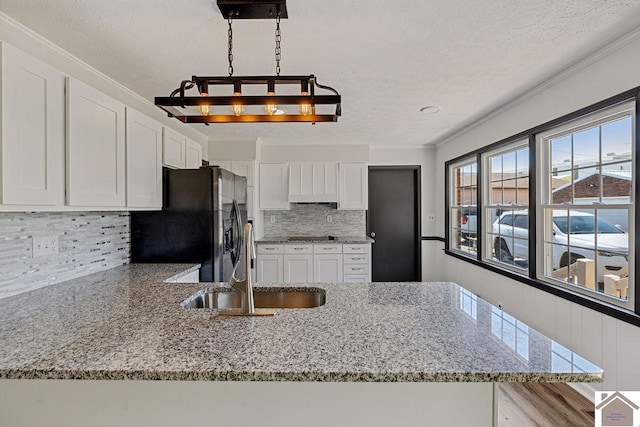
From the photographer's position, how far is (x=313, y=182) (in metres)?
4.61

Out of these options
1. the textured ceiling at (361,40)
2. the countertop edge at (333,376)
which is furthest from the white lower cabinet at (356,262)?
the countertop edge at (333,376)

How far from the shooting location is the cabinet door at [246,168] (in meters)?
4.41

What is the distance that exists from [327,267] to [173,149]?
2.54 meters

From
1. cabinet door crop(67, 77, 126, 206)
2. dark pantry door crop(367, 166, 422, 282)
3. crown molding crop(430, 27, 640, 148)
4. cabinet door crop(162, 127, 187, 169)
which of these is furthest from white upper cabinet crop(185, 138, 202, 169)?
crown molding crop(430, 27, 640, 148)

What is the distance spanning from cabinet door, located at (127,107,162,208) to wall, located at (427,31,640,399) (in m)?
3.14

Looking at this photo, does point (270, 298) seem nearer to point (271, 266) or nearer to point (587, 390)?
point (587, 390)

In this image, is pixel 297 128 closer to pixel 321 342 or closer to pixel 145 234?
pixel 145 234

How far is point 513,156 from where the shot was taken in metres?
3.14

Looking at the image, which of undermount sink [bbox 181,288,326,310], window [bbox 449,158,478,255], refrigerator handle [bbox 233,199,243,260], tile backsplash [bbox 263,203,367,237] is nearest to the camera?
undermount sink [bbox 181,288,326,310]

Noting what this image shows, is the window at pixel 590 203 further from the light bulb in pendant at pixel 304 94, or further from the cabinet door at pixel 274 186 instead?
the cabinet door at pixel 274 186

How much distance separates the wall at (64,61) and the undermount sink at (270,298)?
1.75 m

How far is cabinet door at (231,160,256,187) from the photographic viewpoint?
441 cm

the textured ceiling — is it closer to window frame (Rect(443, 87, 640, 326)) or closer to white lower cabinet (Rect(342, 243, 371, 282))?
window frame (Rect(443, 87, 640, 326))

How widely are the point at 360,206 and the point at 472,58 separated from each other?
2721 mm
